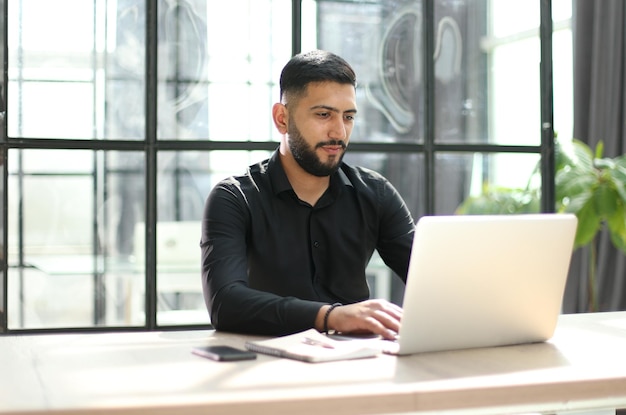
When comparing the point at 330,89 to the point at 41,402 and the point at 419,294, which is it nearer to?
the point at 419,294

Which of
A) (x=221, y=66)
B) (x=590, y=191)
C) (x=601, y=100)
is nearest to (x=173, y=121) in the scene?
(x=221, y=66)

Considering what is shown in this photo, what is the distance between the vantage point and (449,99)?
12.2ft

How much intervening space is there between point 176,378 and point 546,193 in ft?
8.55

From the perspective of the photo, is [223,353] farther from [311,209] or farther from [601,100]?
[601,100]

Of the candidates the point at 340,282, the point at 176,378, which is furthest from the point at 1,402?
the point at 340,282

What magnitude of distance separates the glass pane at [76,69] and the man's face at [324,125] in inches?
43.1

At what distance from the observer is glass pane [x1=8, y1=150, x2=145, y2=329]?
130 inches

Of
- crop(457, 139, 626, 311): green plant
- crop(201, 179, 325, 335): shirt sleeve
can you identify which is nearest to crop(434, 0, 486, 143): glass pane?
crop(457, 139, 626, 311): green plant

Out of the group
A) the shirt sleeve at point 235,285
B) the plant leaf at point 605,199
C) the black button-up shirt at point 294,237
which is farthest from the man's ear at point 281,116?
the plant leaf at point 605,199

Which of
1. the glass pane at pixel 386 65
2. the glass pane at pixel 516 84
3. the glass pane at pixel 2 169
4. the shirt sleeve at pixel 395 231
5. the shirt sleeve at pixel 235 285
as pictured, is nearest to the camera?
the shirt sleeve at pixel 235 285

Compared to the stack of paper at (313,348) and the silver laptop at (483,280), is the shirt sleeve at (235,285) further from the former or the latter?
the silver laptop at (483,280)

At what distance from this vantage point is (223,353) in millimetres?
1631

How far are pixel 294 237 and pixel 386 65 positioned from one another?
4.72 feet

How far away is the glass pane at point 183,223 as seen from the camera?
11.2ft
